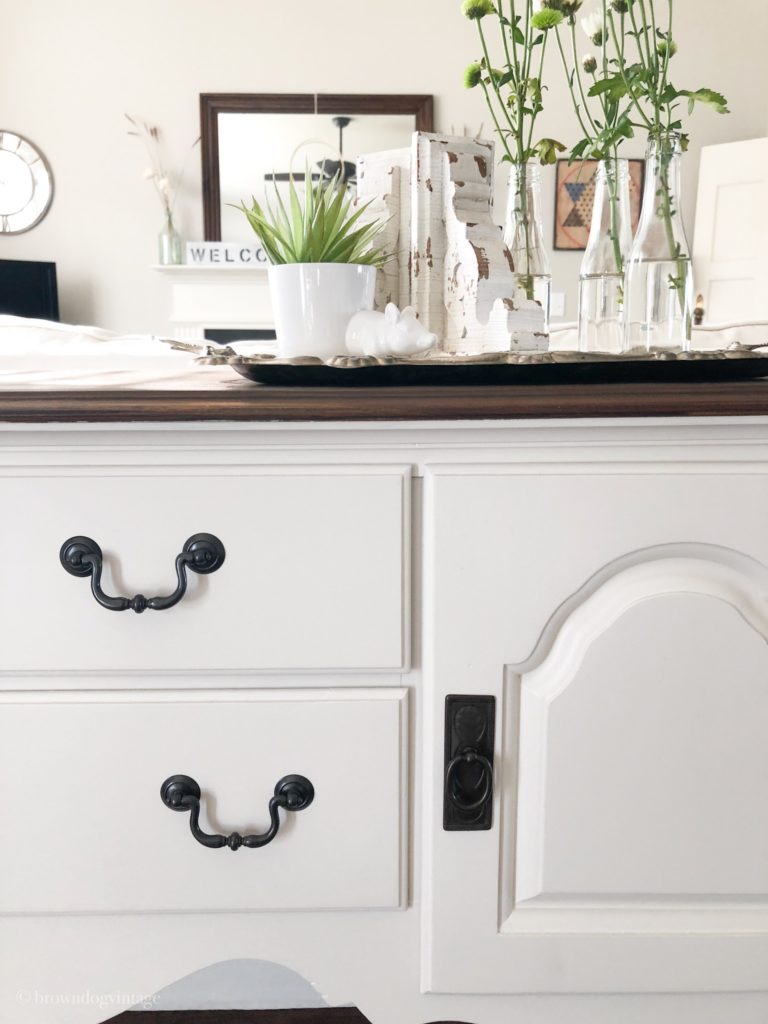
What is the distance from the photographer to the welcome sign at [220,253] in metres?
3.67

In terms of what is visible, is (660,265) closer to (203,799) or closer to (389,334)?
(389,334)

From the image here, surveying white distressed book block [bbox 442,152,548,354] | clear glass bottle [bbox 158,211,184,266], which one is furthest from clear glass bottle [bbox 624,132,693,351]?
clear glass bottle [bbox 158,211,184,266]

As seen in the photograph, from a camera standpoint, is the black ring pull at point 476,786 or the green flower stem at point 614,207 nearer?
the black ring pull at point 476,786

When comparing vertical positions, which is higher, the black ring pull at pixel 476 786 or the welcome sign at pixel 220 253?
the welcome sign at pixel 220 253

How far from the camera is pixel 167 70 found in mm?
3688

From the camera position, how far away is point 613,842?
1.84 feet

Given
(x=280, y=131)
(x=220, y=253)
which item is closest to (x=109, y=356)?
(x=220, y=253)

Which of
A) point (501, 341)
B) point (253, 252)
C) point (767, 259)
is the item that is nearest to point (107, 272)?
point (253, 252)

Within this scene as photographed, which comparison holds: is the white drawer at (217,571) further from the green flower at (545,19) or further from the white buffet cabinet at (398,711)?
the green flower at (545,19)

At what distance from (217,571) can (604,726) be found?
0.29 meters

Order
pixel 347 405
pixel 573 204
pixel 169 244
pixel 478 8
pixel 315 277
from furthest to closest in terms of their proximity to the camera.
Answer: pixel 573 204 → pixel 169 244 → pixel 478 8 → pixel 315 277 → pixel 347 405

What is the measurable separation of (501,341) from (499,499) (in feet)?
0.57

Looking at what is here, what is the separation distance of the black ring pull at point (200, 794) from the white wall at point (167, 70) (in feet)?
12.1

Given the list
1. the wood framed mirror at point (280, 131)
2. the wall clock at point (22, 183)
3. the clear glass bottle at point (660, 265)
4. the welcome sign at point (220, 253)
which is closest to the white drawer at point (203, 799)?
the clear glass bottle at point (660, 265)
